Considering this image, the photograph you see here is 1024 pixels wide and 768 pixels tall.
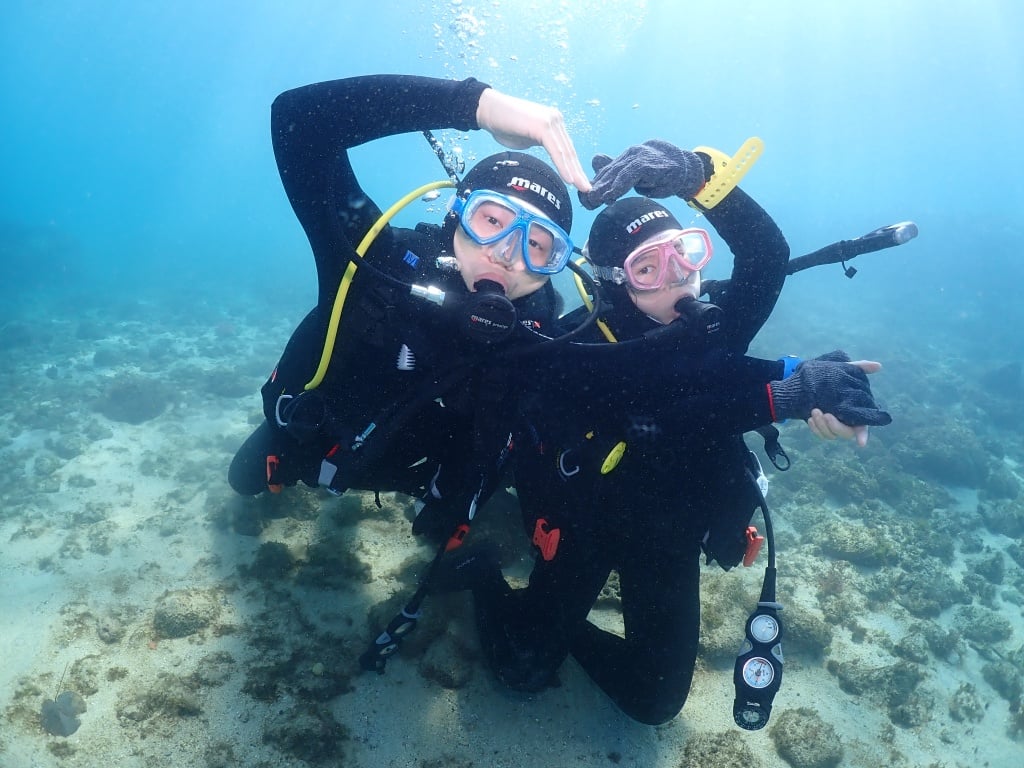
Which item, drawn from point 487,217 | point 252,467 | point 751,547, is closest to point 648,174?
point 487,217

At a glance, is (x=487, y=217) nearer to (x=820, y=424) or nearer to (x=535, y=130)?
(x=535, y=130)

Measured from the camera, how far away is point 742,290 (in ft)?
14.3

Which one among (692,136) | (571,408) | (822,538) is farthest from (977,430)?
(692,136)

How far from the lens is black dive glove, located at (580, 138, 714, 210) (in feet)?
9.43

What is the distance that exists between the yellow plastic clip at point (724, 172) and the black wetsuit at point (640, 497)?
0.98 feet

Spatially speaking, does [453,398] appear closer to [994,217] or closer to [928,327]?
[928,327]

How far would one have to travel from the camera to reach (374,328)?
3.63 m

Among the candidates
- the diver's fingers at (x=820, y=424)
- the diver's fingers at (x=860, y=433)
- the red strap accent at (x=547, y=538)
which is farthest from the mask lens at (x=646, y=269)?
the red strap accent at (x=547, y=538)

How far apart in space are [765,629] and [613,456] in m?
1.64

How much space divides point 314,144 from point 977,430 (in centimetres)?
2172

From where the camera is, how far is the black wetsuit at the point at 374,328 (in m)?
3.14

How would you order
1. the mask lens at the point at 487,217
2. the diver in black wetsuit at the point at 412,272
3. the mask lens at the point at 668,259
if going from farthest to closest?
the mask lens at the point at 668,259 → the mask lens at the point at 487,217 → the diver in black wetsuit at the point at 412,272

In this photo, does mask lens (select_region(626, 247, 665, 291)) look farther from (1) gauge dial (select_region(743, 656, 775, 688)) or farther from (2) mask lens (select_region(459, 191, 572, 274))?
(1) gauge dial (select_region(743, 656, 775, 688))

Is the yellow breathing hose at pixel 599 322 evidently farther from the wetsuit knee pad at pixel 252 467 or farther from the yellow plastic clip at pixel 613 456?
the wetsuit knee pad at pixel 252 467
